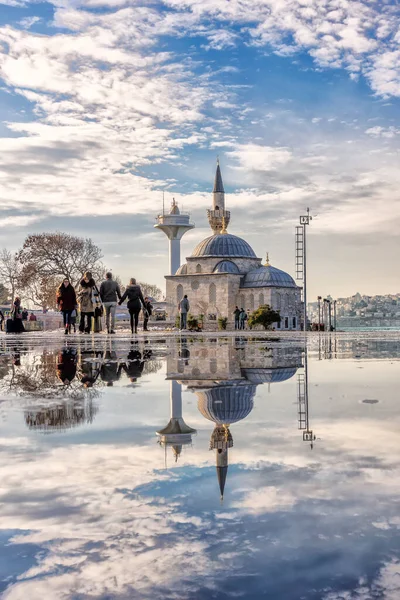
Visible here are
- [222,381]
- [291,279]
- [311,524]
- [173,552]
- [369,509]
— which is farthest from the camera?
[291,279]

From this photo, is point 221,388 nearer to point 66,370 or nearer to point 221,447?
point 221,447

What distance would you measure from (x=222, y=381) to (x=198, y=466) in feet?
10.4

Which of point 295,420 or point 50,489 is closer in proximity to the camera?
point 50,489

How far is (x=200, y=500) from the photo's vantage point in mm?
1995

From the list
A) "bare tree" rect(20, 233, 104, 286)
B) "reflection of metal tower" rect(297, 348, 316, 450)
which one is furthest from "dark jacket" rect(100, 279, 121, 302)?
"bare tree" rect(20, 233, 104, 286)

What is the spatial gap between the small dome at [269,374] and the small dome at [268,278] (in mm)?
63832

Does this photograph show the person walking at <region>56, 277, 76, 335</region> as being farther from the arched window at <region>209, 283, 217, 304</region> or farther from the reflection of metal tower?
the arched window at <region>209, 283, 217, 304</region>

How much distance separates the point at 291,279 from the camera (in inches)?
2916

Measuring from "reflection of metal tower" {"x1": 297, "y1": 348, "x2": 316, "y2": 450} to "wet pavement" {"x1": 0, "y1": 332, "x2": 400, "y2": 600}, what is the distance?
21mm

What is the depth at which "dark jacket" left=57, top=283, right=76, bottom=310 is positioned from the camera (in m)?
19.0

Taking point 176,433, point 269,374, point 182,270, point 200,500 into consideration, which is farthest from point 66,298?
point 182,270

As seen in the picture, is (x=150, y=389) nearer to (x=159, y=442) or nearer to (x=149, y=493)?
(x=159, y=442)

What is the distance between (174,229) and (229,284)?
595 inches

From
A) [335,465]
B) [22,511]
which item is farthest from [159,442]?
[22,511]
